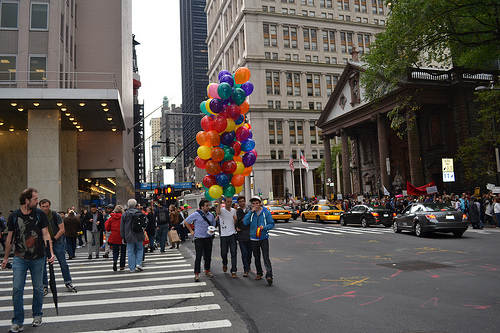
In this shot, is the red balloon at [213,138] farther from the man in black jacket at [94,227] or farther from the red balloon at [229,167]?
the man in black jacket at [94,227]

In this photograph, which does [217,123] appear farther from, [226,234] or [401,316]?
[401,316]

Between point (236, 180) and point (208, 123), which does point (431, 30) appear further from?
point (236, 180)

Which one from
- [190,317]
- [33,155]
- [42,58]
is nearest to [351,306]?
[190,317]

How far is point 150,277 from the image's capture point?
9.91m

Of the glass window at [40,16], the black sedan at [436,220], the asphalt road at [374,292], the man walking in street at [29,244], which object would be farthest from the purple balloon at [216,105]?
the glass window at [40,16]

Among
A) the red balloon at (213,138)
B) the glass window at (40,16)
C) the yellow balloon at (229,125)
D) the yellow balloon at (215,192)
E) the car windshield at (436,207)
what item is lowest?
the car windshield at (436,207)

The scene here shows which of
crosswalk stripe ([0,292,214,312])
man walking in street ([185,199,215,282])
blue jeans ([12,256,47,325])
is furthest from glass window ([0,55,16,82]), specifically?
blue jeans ([12,256,47,325])

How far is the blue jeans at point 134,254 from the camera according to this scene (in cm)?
1095

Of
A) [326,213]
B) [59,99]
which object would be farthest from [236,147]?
[326,213]

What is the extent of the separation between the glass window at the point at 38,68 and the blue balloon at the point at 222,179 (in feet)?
62.0

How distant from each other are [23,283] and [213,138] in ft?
19.1

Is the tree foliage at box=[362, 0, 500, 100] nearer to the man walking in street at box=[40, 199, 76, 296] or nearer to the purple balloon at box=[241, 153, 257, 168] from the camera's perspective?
the purple balloon at box=[241, 153, 257, 168]

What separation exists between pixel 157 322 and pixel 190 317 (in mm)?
499

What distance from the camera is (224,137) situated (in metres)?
10.6
